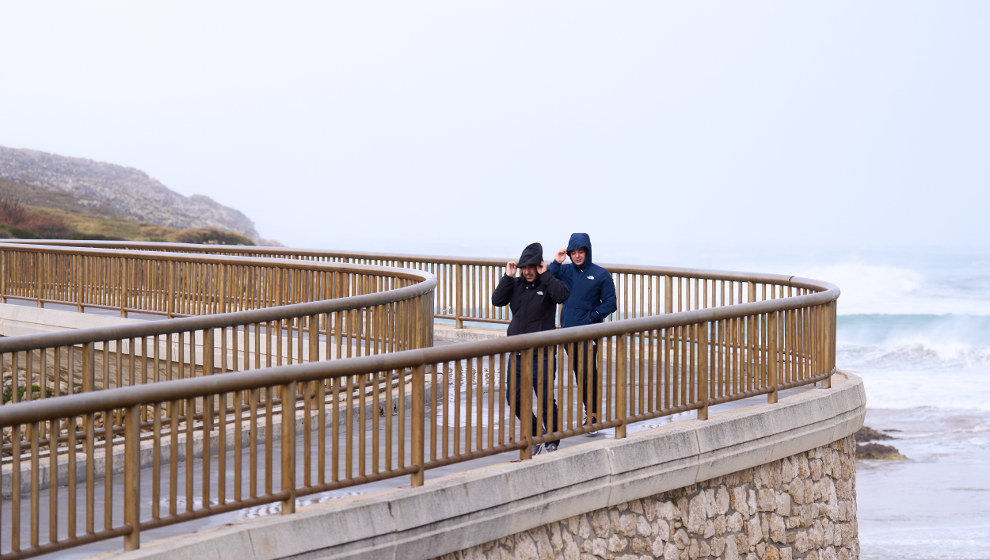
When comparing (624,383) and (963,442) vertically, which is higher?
(624,383)

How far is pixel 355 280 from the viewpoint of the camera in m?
12.2

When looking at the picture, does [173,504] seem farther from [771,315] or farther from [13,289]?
[13,289]

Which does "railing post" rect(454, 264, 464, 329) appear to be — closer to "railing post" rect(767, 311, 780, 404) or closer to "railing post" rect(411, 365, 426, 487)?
"railing post" rect(767, 311, 780, 404)

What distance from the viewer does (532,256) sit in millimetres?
8375

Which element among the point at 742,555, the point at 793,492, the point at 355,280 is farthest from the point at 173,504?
the point at 355,280

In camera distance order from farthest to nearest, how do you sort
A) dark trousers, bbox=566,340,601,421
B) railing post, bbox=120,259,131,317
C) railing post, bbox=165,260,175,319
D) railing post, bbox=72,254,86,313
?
1. railing post, bbox=72,254,86,313
2. railing post, bbox=120,259,131,317
3. railing post, bbox=165,260,175,319
4. dark trousers, bbox=566,340,601,421

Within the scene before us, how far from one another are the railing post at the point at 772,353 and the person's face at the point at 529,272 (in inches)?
77.5

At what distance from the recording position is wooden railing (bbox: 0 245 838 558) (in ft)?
16.3

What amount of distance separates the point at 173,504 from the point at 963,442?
3496cm

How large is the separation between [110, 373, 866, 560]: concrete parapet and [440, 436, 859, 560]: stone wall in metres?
0.04

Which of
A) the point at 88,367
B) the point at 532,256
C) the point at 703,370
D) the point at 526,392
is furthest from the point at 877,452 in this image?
the point at 88,367

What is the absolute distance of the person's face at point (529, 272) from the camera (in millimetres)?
8359

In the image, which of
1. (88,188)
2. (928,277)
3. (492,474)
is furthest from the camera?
(88,188)

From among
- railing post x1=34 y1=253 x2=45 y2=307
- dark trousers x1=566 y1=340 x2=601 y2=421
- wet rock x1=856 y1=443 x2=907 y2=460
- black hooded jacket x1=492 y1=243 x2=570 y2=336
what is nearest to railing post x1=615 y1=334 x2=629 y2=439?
dark trousers x1=566 y1=340 x2=601 y2=421
